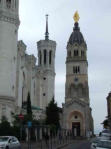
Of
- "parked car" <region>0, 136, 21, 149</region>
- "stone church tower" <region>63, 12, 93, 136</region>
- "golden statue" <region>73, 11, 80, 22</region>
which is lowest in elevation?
"parked car" <region>0, 136, 21, 149</region>

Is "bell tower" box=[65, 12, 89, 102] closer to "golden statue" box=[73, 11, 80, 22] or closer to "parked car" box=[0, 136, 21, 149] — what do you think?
"golden statue" box=[73, 11, 80, 22]

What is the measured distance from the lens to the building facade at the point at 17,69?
2105 inches

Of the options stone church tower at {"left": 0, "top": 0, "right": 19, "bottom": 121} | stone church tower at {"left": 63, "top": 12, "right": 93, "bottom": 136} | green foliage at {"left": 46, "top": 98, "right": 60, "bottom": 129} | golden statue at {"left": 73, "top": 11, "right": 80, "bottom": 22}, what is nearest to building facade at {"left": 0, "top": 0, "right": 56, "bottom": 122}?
stone church tower at {"left": 0, "top": 0, "right": 19, "bottom": 121}

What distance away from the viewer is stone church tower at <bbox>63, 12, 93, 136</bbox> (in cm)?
9000

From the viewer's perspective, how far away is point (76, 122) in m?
90.8

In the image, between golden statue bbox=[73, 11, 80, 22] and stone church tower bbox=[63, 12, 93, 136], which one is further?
golden statue bbox=[73, 11, 80, 22]

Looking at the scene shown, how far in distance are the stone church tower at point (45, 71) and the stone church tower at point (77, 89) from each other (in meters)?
8.00

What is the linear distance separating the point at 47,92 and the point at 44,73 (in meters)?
5.50

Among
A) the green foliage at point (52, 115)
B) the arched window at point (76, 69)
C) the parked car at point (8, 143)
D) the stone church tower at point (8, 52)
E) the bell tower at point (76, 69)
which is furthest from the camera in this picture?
the arched window at point (76, 69)

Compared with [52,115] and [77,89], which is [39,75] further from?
[52,115]

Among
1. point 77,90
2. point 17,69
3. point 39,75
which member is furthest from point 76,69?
point 17,69

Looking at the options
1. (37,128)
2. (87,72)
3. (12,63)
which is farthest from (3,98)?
(87,72)

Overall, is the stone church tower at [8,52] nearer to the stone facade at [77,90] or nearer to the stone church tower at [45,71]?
the stone church tower at [45,71]

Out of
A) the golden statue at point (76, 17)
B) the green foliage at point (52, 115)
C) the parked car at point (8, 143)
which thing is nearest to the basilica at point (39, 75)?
the golden statue at point (76, 17)
